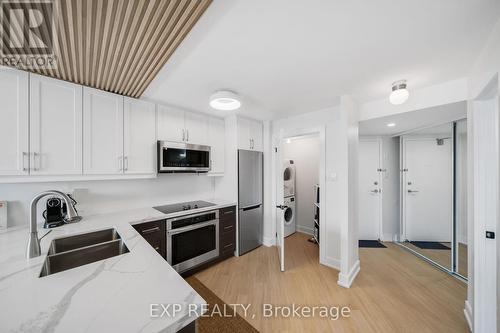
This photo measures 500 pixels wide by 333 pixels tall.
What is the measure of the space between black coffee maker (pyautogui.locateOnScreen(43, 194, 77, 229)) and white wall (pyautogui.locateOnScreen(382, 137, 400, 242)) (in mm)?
4580

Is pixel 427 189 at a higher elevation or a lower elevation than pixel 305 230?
higher

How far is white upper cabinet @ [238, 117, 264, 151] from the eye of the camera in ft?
10.1

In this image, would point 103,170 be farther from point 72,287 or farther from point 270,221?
point 270,221

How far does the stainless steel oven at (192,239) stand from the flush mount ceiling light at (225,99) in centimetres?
145

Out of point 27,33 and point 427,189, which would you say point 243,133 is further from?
point 427,189

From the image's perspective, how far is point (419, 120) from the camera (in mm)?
2441

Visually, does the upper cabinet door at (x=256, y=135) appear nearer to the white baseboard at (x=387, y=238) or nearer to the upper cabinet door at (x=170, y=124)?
the upper cabinet door at (x=170, y=124)

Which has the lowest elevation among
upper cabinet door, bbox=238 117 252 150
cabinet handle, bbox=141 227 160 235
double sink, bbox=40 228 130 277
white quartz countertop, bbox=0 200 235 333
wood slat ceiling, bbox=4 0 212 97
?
cabinet handle, bbox=141 227 160 235

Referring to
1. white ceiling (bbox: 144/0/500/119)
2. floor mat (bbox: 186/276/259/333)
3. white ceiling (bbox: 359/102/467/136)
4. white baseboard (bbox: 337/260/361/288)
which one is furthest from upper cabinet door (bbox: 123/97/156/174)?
white ceiling (bbox: 359/102/467/136)

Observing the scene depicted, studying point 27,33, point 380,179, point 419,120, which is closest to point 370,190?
point 380,179

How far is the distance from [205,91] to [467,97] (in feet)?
8.64

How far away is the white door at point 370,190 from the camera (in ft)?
11.2

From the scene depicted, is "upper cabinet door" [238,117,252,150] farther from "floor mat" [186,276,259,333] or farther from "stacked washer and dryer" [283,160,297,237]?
"floor mat" [186,276,259,333]

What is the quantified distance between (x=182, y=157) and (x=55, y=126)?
1243mm
